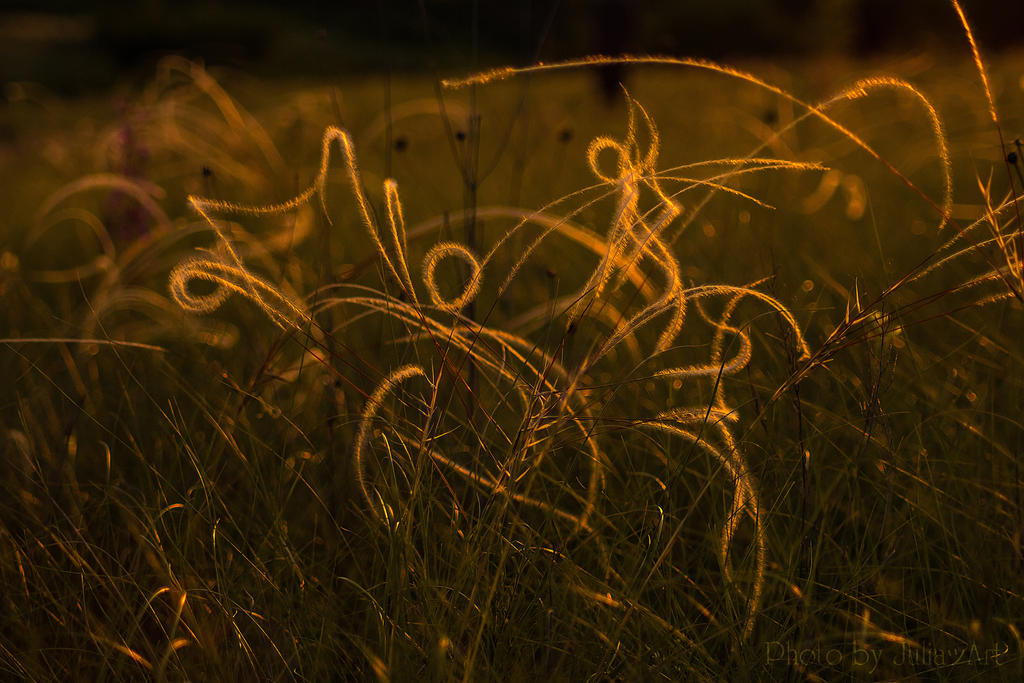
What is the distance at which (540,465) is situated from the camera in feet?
4.16

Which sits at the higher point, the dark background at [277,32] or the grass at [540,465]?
the grass at [540,465]

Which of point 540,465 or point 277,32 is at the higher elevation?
point 540,465

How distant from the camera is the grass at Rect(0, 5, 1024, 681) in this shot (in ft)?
3.20

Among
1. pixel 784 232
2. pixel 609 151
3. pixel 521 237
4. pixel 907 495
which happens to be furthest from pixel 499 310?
pixel 609 151

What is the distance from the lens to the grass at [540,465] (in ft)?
3.20

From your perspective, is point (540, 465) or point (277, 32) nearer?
point (540, 465)

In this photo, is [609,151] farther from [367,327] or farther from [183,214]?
[367,327]

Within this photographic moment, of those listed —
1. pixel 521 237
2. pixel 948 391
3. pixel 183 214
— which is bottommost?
pixel 183 214

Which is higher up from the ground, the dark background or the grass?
the grass

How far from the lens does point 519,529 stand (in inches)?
44.6

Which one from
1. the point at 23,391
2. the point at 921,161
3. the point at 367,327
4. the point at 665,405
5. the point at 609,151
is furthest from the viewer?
the point at 609,151

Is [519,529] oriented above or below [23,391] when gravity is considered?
above

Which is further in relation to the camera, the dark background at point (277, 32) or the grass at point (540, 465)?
the dark background at point (277, 32)

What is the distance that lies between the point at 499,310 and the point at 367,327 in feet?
1.10
